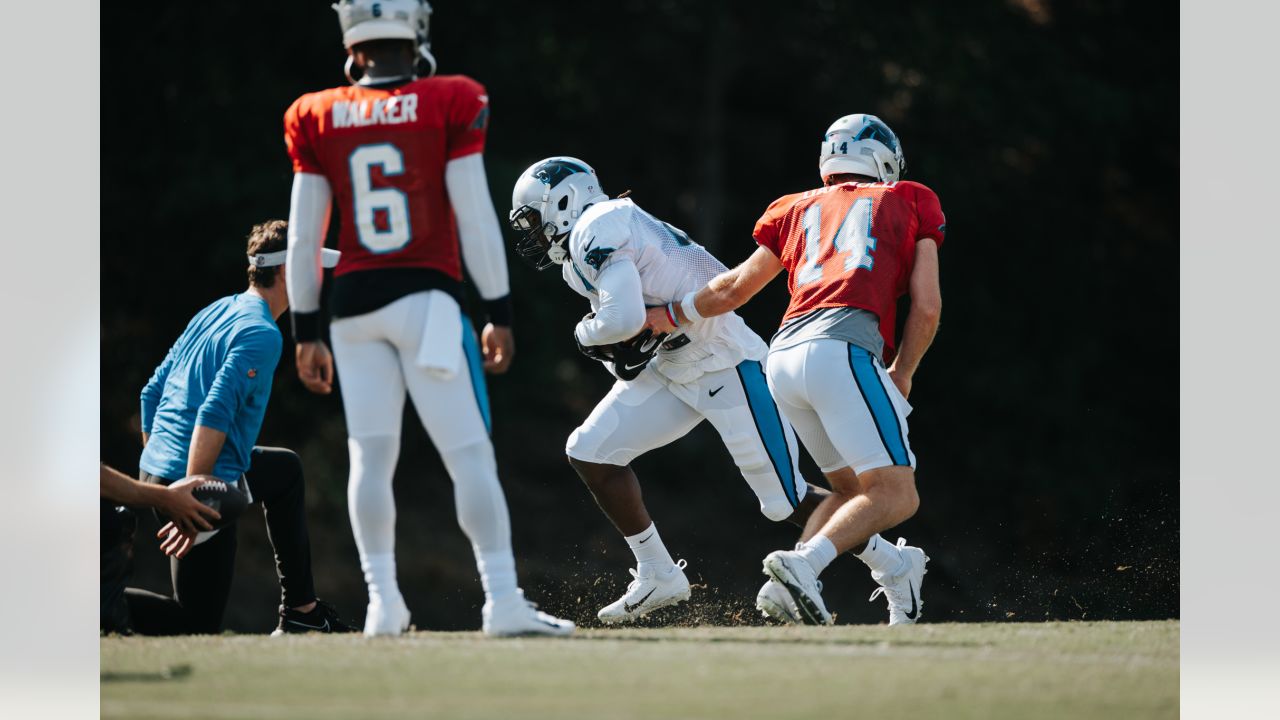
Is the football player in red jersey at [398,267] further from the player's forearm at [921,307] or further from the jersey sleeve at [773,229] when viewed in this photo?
the player's forearm at [921,307]

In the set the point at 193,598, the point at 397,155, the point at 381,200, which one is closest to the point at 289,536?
the point at 193,598

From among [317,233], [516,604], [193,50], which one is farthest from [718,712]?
[193,50]

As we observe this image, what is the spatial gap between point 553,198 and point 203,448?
1.62 m

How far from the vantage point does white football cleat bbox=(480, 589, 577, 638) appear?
4.70m

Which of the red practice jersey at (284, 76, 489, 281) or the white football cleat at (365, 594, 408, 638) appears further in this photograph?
the white football cleat at (365, 594, 408, 638)

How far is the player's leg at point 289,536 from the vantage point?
5953mm

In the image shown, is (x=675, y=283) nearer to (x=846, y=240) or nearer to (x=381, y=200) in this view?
(x=846, y=240)

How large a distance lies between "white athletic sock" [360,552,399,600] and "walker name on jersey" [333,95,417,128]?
1249 millimetres

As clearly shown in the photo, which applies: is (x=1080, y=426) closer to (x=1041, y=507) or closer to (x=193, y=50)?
(x=1041, y=507)

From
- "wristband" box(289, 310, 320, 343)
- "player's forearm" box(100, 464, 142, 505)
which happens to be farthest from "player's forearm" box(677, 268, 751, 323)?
"player's forearm" box(100, 464, 142, 505)

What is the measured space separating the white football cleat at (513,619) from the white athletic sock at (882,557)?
1.56 metres

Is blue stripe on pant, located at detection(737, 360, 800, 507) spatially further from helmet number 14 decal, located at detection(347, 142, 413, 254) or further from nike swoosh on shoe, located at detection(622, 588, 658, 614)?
helmet number 14 decal, located at detection(347, 142, 413, 254)
